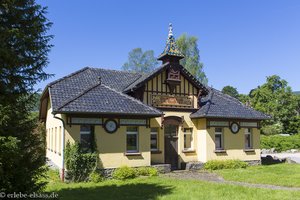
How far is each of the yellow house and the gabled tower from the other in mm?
64

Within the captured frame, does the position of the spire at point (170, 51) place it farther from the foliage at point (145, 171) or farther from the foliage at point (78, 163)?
the foliage at point (78, 163)

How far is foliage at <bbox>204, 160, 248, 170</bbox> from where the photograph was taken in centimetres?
1867

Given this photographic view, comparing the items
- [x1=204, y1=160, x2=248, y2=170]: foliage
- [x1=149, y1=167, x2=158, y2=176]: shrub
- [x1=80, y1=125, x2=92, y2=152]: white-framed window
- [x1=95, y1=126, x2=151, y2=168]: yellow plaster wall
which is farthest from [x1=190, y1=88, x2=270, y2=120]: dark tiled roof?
[x1=80, y1=125, x2=92, y2=152]: white-framed window

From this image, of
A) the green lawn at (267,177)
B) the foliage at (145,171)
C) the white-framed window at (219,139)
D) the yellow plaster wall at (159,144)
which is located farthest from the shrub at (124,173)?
the white-framed window at (219,139)

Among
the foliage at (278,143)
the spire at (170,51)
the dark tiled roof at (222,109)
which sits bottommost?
the foliage at (278,143)

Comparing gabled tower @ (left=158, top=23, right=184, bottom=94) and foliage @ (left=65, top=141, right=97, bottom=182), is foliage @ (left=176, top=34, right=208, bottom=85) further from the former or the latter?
foliage @ (left=65, top=141, right=97, bottom=182)

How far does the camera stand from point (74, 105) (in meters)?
15.0

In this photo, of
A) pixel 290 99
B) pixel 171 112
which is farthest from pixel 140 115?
pixel 290 99

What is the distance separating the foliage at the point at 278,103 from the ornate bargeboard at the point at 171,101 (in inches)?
1203

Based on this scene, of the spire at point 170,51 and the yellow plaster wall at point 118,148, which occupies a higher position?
the spire at point 170,51

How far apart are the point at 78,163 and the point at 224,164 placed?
9.37 metres

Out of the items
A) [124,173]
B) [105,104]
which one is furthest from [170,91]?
[124,173]

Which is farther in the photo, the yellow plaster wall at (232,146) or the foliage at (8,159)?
the yellow plaster wall at (232,146)

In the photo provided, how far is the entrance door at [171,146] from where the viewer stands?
1881cm
